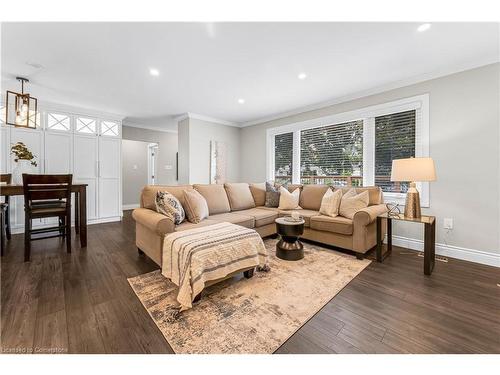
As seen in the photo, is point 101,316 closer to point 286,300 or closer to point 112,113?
point 286,300

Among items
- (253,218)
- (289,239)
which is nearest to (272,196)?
(253,218)

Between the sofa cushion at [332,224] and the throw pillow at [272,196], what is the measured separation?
866mm

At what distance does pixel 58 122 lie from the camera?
412cm

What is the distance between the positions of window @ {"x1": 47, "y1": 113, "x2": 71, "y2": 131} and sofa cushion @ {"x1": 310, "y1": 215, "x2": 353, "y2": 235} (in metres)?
4.91

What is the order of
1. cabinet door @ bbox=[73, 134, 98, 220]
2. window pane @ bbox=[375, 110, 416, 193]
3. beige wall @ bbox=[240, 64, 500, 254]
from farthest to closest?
cabinet door @ bbox=[73, 134, 98, 220] → window pane @ bbox=[375, 110, 416, 193] → beige wall @ bbox=[240, 64, 500, 254]

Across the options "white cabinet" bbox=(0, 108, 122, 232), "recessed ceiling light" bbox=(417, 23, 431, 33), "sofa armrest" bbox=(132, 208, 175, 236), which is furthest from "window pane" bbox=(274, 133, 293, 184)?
"white cabinet" bbox=(0, 108, 122, 232)

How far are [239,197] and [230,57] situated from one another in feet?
6.60

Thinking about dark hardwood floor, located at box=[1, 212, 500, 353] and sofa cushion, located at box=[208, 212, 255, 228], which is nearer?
dark hardwood floor, located at box=[1, 212, 500, 353]

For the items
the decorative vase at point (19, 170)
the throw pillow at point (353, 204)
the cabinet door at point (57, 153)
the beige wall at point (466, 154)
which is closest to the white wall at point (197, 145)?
the cabinet door at point (57, 153)

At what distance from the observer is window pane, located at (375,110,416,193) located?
122 inches

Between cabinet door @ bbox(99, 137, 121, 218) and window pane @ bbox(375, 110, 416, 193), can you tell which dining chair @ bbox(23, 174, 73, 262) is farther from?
window pane @ bbox(375, 110, 416, 193)

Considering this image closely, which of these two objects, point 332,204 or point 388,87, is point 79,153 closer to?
point 332,204
